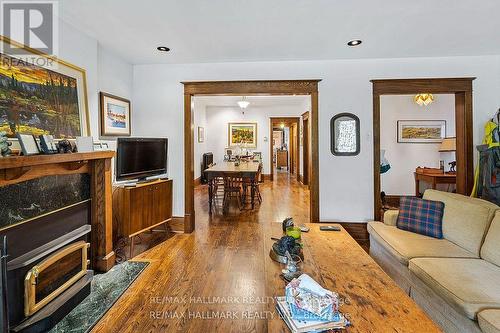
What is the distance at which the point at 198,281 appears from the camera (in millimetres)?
2367

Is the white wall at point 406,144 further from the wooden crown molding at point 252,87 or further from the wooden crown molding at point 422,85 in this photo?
the wooden crown molding at point 252,87

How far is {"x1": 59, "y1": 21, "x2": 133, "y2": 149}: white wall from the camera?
2484 millimetres

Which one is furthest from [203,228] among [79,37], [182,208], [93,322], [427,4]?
[427,4]

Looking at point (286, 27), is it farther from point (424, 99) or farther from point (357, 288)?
point (424, 99)

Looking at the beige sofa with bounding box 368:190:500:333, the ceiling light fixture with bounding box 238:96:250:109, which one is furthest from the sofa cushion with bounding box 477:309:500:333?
the ceiling light fixture with bounding box 238:96:250:109

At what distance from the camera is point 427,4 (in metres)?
2.18

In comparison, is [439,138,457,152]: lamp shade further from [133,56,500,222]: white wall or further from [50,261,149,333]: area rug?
[50,261,149,333]: area rug

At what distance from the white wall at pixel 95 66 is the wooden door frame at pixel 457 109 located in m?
3.59

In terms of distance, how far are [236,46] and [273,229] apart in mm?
2240

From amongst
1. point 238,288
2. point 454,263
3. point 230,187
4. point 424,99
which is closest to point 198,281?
point 238,288

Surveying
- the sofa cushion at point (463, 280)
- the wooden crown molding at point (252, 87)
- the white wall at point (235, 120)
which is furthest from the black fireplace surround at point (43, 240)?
the white wall at point (235, 120)

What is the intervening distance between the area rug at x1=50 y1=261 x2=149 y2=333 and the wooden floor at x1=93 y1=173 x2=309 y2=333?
0.20ft

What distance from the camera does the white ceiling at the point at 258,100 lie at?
6984mm

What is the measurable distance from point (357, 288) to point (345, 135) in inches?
99.0
